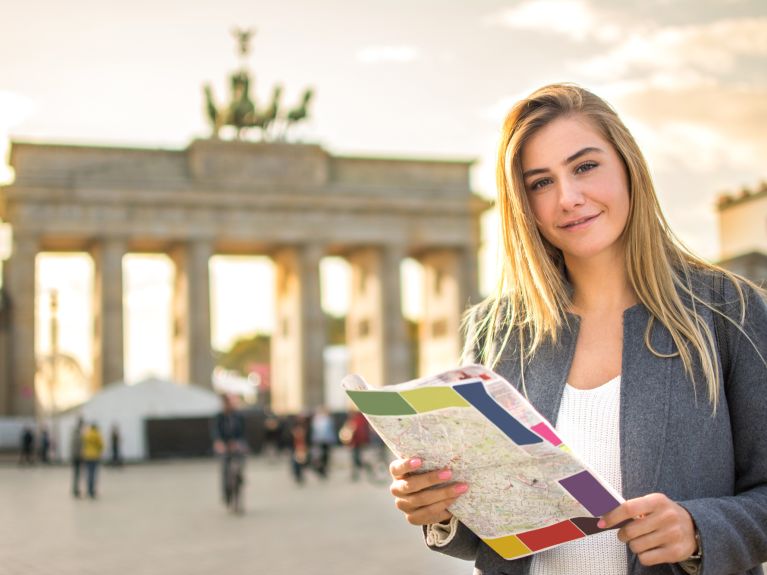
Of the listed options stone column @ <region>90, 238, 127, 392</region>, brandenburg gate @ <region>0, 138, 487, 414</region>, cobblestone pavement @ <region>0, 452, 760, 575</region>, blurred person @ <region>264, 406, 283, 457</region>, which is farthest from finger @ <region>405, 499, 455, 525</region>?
stone column @ <region>90, 238, 127, 392</region>

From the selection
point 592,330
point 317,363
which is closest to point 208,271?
point 317,363

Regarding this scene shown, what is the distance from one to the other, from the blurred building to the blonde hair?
1987 cm

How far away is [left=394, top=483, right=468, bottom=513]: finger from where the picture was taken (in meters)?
2.70

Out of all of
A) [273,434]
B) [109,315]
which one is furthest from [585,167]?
[109,315]

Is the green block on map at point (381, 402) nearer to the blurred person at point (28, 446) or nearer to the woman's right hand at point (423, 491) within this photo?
the woman's right hand at point (423, 491)

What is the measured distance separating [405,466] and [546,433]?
0.42 m

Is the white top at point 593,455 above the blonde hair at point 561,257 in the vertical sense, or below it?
below

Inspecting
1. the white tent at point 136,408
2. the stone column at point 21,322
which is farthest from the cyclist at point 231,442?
the stone column at point 21,322

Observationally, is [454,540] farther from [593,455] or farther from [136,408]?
[136,408]

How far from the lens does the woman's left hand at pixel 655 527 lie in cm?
246

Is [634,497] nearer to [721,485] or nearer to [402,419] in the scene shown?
[721,485]

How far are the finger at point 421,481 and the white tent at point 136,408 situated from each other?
115 ft

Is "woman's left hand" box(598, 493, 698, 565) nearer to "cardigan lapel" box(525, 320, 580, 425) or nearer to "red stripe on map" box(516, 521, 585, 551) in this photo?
"red stripe on map" box(516, 521, 585, 551)

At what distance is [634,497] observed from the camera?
8.70ft
